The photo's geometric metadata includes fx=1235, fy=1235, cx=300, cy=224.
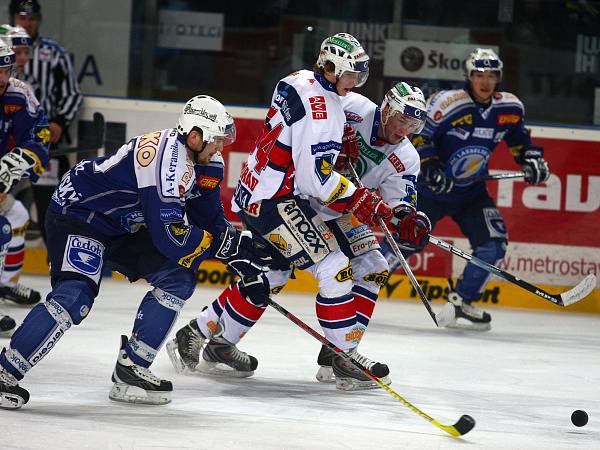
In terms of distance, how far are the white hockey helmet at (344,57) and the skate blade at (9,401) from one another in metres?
1.60

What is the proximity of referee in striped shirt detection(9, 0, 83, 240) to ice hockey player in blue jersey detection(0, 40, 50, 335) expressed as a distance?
151cm

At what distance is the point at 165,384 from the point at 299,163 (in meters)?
0.92

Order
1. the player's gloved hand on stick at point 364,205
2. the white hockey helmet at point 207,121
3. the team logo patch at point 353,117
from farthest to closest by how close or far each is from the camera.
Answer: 1. the team logo patch at point 353,117
2. the player's gloved hand on stick at point 364,205
3. the white hockey helmet at point 207,121

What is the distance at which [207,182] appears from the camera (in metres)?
4.18

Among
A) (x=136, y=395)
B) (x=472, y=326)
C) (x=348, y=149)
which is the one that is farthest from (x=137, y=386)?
(x=472, y=326)

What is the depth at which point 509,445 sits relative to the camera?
3.74 m

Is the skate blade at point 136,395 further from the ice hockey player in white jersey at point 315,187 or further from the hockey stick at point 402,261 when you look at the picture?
the hockey stick at point 402,261

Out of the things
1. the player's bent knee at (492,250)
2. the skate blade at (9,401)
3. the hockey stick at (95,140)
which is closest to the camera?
the skate blade at (9,401)

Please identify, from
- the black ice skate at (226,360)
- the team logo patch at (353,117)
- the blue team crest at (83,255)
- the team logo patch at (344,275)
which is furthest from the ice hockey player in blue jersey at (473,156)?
the blue team crest at (83,255)

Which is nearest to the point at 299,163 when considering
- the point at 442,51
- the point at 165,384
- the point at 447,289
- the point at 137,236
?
the point at 137,236

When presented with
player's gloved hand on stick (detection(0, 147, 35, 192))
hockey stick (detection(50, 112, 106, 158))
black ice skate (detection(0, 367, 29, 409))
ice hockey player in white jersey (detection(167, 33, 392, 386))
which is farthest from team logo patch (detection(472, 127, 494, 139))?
black ice skate (detection(0, 367, 29, 409))

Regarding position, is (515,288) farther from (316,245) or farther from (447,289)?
(316,245)

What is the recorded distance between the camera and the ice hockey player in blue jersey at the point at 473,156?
20.5 feet

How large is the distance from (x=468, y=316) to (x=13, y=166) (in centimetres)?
242
